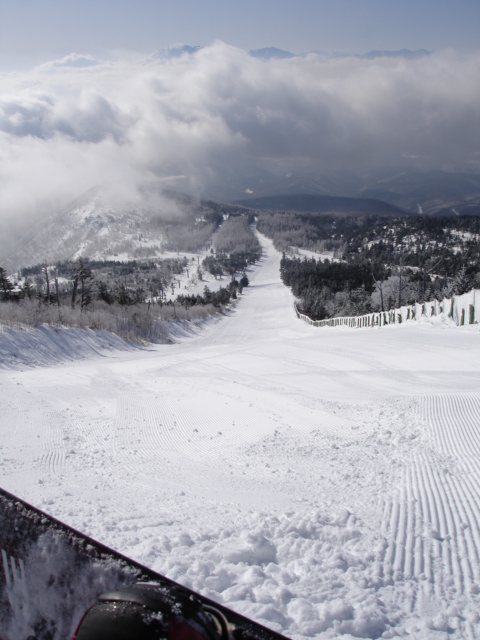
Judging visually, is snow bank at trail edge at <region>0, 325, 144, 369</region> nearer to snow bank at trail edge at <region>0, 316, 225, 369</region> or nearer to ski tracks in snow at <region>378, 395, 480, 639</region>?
snow bank at trail edge at <region>0, 316, 225, 369</region>

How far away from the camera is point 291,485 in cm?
392

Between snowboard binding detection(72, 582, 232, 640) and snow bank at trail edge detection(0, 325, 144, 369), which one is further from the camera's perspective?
snow bank at trail edge detection(0, 325, 144, 369)

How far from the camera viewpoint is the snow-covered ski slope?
2309mm

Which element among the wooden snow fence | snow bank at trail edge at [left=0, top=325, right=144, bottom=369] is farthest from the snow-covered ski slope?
snow bank at trail edge at [left=0, top=325, right=144, bottom=369]

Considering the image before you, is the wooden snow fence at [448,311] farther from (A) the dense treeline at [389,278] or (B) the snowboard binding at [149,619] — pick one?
(A) the dense treeline at [389,278]

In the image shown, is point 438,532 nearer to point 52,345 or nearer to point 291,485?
point 291,485

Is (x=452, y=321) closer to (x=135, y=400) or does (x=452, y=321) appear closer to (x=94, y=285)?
(x=135, y=400)

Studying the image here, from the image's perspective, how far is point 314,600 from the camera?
2.25m

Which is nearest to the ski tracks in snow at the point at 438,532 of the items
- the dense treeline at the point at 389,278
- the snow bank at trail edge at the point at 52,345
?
the snow bank at trail edge at the point at 52,345

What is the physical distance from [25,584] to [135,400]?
22.0 feet

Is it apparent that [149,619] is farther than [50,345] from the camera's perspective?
No

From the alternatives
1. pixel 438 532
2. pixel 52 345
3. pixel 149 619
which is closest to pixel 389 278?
pixel 52 345

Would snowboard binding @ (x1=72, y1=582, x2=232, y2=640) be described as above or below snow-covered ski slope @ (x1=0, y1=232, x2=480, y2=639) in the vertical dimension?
above

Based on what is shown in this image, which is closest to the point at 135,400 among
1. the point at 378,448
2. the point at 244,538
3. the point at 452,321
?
the point at 378,448
